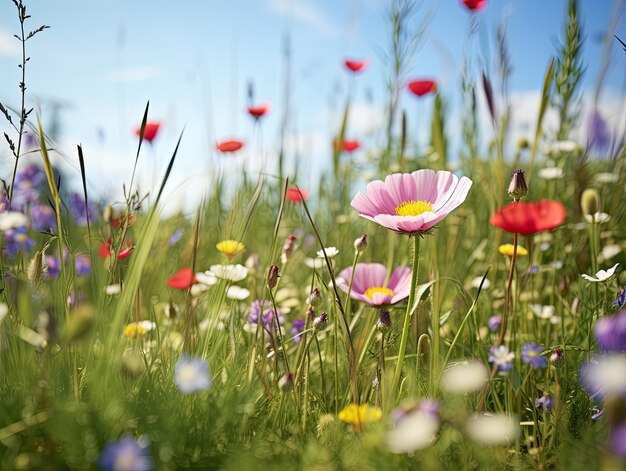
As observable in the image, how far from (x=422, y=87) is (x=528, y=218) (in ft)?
5.14

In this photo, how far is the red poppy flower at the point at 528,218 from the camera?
38.3 inches

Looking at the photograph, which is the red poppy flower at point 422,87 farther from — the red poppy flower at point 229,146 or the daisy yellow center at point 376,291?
the daisy yellow center at point 376,291

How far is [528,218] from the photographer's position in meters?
0.98

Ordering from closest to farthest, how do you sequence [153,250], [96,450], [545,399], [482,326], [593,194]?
[96,450] → [545,399] → [593,194] → [482,326] → [153,250]

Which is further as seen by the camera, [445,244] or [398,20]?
[445,244]

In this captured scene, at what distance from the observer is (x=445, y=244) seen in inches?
75.7

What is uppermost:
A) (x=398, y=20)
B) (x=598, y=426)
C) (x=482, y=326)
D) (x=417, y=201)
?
(x=398, y=20)

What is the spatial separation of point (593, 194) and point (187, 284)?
0.84m

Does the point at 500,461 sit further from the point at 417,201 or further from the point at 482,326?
the point at 482,326

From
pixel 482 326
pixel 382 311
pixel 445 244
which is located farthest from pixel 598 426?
pixel 445 244

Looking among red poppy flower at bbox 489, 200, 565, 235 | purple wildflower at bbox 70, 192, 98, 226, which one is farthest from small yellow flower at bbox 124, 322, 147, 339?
purple wildflower at bbox 70, 192, 98, 226

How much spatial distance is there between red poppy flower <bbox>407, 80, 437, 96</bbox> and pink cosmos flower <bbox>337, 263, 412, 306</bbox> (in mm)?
1365

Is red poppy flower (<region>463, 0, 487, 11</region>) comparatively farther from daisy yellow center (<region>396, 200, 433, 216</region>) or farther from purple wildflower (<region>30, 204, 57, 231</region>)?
purple wildflower (<region>30, 204, 57, 231</region>)

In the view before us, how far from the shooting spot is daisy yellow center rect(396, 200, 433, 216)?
40.4 inches
